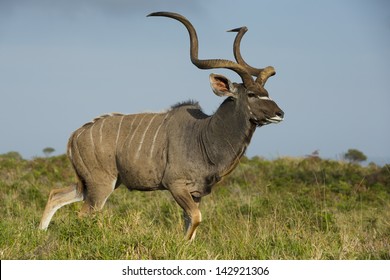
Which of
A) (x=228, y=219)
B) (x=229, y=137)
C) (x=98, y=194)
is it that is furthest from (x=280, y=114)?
(x=98, y=194)

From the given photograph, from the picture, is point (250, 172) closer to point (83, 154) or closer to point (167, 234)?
point (83, 154)

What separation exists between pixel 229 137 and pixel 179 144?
0.69m

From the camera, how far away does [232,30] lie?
33.9ft

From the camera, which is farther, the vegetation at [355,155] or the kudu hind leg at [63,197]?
the vegetation at [355,155]

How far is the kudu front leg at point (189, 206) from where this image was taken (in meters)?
8.41

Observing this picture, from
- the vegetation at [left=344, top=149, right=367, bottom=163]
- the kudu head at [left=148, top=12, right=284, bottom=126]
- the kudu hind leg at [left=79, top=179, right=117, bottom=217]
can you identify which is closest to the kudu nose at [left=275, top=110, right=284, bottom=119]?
the kudu head at [left=148, top=12, right=284, bottom=126]

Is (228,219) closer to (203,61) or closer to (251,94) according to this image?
(251,94)

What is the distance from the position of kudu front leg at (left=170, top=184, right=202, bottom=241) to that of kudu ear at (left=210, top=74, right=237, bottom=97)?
4.33ft

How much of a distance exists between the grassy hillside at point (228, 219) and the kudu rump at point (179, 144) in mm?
470

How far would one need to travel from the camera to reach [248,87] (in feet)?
28.8

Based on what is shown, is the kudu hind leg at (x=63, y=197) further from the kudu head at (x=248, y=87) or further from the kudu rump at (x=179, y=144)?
the kudu head at (x=248, y=87)

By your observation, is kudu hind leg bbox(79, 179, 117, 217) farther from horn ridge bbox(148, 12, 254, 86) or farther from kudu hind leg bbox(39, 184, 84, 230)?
horn ridge bbox(148, 12, 254, 86)

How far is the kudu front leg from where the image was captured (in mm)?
8406

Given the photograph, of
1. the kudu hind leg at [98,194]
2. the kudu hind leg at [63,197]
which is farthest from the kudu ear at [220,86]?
the kudu hind leg at [63,197]
